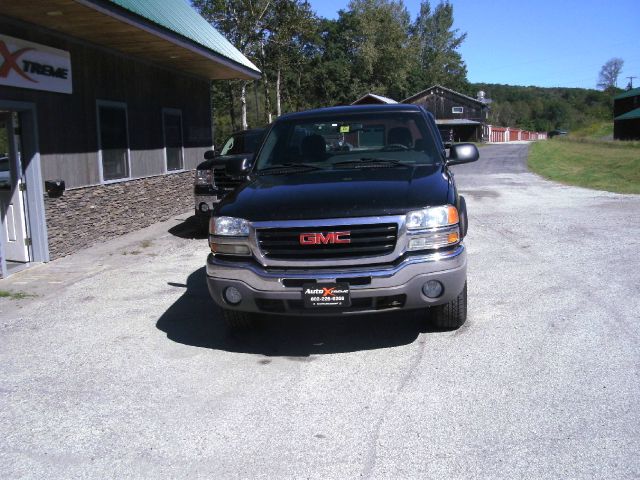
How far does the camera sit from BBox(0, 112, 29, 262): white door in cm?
890

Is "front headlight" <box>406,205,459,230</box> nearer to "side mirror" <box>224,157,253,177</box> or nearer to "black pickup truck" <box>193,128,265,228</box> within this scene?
"side mirror" <box>224,157,253,177</box>

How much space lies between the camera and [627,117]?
216 ft

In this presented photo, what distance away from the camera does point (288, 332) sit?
222 inches

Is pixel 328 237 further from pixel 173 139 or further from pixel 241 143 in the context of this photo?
pixel 173 139

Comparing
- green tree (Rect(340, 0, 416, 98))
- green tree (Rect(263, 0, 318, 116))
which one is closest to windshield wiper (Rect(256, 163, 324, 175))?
green tree (Rect(263, 0, 318, 116))

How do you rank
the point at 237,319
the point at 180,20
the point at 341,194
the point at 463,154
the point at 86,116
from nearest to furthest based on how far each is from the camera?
the point at 341,194 → the point at 237,319 → the point at 463,154 → the point at 86,116 → the point at 180,20

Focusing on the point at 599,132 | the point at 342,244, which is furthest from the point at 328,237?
the point at 599,132

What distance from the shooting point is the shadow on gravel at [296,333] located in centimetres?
522

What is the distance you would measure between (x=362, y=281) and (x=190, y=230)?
834 cm

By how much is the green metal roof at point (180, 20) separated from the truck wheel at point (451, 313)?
612 centimetres

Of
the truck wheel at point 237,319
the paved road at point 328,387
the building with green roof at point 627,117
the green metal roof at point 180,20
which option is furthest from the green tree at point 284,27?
the building with green roof at point 627,117

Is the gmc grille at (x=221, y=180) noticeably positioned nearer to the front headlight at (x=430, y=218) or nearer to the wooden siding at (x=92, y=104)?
the wooden siding at (x=92, y=104)

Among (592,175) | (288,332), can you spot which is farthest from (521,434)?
(592,175)

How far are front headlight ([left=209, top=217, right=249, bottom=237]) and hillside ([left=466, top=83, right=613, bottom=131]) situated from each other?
143 m
